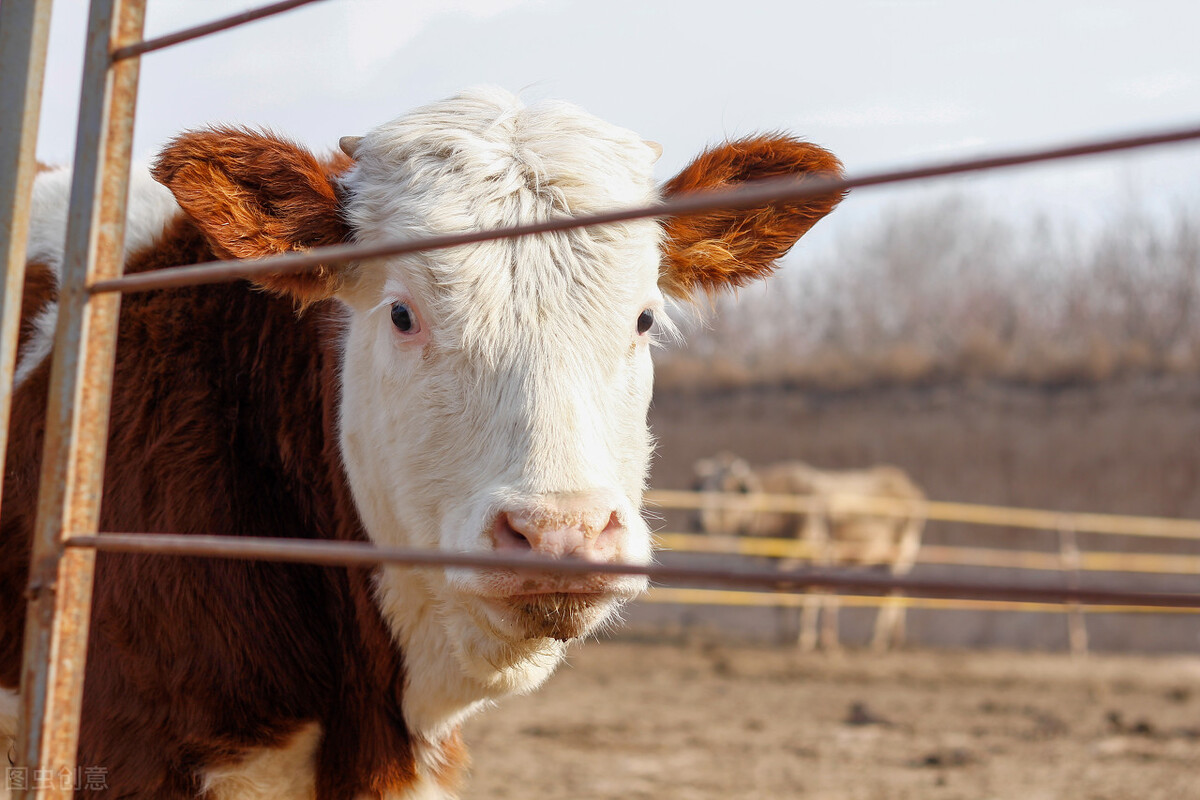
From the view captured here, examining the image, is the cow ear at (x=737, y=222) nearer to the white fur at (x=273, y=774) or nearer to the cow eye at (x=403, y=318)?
the cow eye at (x=403, y=318)

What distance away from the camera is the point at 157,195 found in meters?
2.45

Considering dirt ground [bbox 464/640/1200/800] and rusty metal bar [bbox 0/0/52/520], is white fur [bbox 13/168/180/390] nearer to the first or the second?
rusty metal bar [bbox 0/0/52/520]

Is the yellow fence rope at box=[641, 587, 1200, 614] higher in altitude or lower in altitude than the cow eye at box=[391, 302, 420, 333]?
lower

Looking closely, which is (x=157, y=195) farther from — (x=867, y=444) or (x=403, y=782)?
(x=867, y=444)

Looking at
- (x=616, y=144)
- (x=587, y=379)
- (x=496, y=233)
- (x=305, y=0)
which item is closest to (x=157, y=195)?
(x=616, y=144)

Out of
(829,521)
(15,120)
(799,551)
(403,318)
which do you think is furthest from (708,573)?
(829,521)

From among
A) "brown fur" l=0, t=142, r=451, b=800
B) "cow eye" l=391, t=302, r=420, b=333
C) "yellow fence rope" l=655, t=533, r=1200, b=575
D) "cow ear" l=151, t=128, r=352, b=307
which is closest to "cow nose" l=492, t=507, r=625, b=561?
"cow eye" l=391, t=302, r=420, b=333

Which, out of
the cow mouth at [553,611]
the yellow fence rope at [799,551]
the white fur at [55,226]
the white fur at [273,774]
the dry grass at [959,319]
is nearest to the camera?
the cow mouth at [553,611]

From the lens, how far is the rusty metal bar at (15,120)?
124 centimetres

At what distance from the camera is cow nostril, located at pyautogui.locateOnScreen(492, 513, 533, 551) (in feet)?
5.19

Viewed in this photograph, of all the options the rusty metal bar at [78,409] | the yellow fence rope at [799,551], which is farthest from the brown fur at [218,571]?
the yellow fence rope at [799,551]

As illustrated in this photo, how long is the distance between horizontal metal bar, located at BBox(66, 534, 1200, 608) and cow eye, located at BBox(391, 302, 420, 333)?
0.87 metres

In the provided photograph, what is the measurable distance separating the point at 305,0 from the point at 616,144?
1.06 metres

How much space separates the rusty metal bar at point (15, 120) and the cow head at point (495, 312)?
21.3 inches
